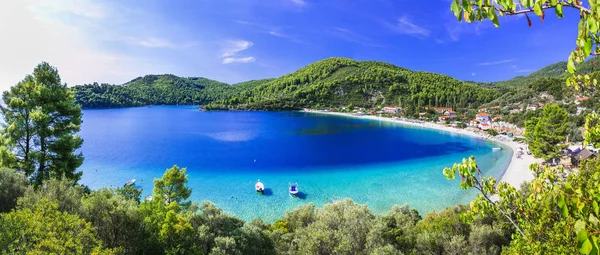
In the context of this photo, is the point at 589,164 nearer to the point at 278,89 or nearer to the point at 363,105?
the point at 363,105

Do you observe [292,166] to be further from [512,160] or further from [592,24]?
[592,24]

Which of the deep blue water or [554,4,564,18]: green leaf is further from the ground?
[554,4,564,18]: green leaf

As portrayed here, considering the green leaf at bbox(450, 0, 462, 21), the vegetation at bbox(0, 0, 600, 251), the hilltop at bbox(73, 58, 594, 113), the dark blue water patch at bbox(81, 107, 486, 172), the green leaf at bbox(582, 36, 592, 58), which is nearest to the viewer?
the green leaf at bbox(582, 36, 592, 58)

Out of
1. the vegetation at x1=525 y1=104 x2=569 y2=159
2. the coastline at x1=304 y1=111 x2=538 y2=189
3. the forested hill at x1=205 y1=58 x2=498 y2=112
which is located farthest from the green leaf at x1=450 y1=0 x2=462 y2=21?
the forested hill at x1=205 y1=58 x2=498 y2=112

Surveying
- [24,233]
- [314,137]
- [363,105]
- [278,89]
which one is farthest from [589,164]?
[278,89]

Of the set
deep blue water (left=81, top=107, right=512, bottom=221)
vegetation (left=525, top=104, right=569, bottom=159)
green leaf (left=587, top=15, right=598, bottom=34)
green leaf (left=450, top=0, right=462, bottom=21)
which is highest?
green leaf (left=450, top=0, right=462, bottom=21)

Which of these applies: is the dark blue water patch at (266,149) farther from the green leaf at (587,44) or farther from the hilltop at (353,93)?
the hilltop at (353,93)

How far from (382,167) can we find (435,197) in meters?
12.9

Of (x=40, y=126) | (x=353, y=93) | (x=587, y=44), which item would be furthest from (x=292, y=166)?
(x=353, y=93)

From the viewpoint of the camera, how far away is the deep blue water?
87.3ft

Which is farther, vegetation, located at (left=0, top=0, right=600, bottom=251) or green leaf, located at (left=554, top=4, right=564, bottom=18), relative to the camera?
vegetation, located at (left=0, top=0, right=600, bottom=251)

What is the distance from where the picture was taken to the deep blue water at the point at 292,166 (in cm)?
2661

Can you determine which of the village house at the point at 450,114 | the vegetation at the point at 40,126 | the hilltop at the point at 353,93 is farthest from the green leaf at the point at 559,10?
the hilltop at the point at 353,93

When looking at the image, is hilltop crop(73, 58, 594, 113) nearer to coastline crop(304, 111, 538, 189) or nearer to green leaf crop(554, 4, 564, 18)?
coastline crop(304, 111, 538, 189)
